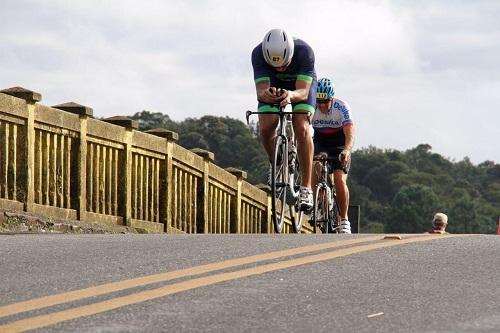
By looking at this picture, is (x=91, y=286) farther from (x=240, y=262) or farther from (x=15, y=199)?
(x=15, y=199)

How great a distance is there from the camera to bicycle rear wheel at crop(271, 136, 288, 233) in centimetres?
1392

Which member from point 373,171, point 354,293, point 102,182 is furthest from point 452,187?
point 354,293

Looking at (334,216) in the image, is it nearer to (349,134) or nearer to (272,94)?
(349,134)

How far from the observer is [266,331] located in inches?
265

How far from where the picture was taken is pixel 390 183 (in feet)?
515

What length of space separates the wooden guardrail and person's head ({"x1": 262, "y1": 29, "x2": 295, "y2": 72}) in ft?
12.6

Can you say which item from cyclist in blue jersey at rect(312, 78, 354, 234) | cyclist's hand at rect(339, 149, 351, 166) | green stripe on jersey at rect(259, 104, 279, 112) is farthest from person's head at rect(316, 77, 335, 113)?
green stripe on jersey at rect(259, 104, 279, 112)

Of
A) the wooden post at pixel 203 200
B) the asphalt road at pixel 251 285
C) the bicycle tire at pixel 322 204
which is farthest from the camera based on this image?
the wooden post at pixel 203 200

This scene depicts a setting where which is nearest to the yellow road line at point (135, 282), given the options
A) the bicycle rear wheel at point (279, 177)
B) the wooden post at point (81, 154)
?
the bicycle rear wheel at point (279, 177)

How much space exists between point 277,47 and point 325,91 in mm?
1954

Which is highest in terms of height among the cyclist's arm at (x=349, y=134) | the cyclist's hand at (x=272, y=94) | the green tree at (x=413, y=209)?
the green tree at (x=413, y=209)

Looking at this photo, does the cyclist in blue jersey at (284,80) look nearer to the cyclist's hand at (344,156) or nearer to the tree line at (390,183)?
the cyclist's hand at (344,156)

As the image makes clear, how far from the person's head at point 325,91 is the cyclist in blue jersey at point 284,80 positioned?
3.51ft

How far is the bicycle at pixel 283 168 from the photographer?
13.9 meters
